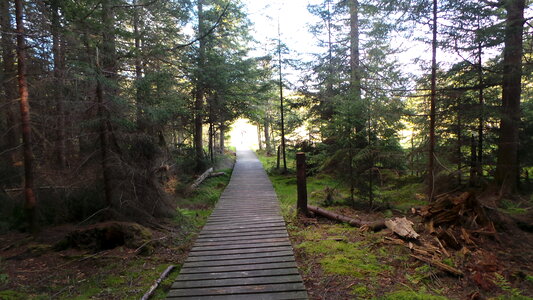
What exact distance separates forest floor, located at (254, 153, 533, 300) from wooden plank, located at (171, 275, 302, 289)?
0.33 m

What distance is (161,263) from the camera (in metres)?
5.73

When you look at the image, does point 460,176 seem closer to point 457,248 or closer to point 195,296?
point 457,248

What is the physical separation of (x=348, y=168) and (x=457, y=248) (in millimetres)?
4071

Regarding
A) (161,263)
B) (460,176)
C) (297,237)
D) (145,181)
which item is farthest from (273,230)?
(460,176)

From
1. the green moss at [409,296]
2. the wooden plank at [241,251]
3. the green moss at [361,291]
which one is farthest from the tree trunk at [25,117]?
the green moss at [409,296]

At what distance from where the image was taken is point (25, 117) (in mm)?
6117

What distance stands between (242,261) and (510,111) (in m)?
9.46

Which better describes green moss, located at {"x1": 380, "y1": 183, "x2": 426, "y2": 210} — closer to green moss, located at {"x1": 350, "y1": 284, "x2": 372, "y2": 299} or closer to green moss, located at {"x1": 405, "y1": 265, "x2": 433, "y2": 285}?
green moss, located at {"x1": 405, "y1": 265, "x2": 433, "y2": 285}

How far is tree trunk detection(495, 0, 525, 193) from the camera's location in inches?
308

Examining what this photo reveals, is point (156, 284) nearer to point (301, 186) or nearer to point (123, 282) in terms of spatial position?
point (123, 282)

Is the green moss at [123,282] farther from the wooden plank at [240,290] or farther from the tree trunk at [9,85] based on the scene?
the tree trunk at [9,85]

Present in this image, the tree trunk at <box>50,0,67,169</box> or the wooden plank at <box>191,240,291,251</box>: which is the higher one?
the tree trunk at <box>50,0,67,169</box>

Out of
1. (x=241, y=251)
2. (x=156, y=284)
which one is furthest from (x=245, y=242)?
(x=156, y=284)

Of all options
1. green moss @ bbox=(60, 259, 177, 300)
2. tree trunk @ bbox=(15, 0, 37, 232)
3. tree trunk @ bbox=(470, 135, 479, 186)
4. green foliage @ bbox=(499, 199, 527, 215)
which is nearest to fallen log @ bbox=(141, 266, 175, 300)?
green moss @ bbox=(60, 259, 177, 300)
